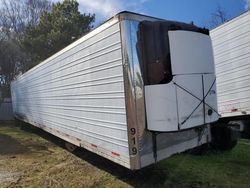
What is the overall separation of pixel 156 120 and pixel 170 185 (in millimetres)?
1473

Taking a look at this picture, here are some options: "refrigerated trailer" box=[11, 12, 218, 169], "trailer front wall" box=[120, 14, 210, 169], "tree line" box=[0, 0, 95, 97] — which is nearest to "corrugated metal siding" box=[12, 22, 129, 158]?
"refrigerated trailer" box=[11, 12, 218, 169]

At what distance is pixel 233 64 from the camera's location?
372 inches

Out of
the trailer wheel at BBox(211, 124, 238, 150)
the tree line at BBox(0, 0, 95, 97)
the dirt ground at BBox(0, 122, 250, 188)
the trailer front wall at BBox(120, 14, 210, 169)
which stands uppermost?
the tree line at BBox(0, 0, 95, 97)

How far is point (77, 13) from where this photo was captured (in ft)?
91.5

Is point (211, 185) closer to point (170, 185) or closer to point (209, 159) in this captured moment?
point (170, 185)

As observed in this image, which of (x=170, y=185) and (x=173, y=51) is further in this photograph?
(x=170, y=185)

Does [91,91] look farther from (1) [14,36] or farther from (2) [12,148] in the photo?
(1) [14,36]

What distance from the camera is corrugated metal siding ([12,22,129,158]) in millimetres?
5566

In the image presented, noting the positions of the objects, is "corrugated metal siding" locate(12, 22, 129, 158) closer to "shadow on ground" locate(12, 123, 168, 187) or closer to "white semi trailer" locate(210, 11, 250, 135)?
"shadow on ground" locate(12, 123, 168, 187)

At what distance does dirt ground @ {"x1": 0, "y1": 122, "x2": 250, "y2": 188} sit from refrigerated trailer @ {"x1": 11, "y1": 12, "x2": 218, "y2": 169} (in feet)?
2.26

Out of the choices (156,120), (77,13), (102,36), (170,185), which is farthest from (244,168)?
(77,13)

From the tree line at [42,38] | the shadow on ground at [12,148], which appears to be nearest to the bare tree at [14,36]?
the tree line at [42,38]

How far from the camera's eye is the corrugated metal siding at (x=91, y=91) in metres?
5.57

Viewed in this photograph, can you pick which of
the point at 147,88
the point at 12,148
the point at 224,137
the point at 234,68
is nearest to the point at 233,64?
the point at 234,68
